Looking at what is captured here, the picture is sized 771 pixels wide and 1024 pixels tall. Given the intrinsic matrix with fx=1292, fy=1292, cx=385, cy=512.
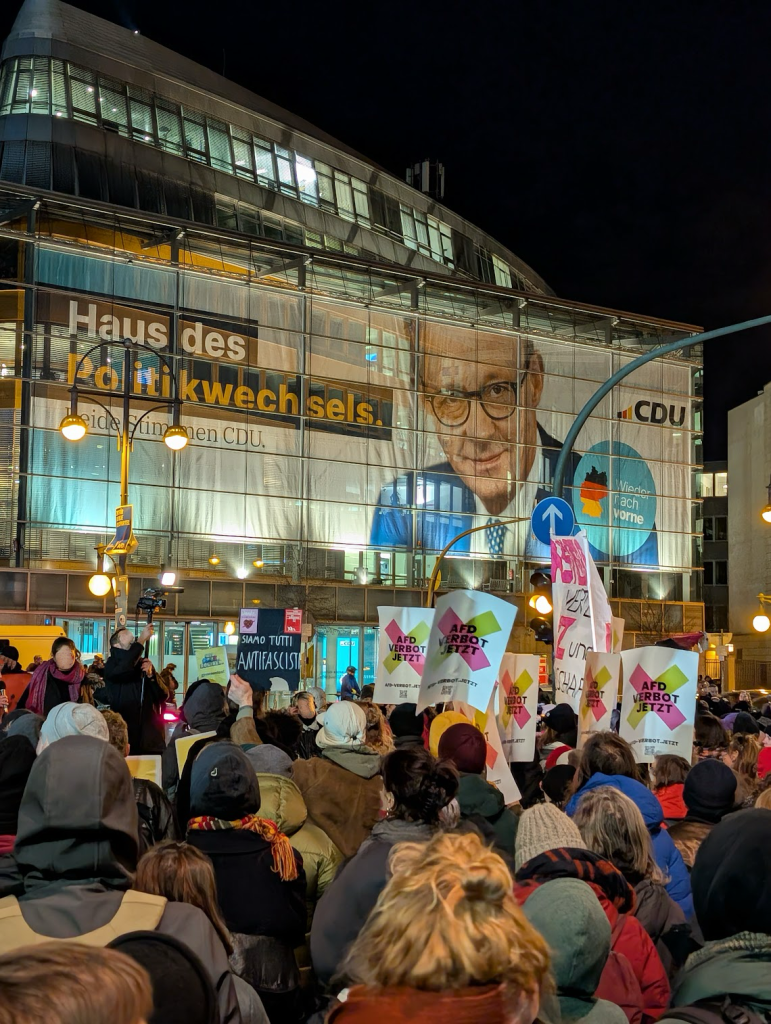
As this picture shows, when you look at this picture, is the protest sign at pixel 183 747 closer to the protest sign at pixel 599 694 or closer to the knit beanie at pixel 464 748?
the knit beanie at pixel 464 748

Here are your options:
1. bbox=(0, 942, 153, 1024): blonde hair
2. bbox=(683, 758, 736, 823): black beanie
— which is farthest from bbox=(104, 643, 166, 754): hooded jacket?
bbox=(0, 942, 153, 1024): blonde hair

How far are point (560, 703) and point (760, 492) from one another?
61.4m

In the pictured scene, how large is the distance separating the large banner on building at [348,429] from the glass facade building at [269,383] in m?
0.08

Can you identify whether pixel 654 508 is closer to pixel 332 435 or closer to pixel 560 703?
pixel 332 435

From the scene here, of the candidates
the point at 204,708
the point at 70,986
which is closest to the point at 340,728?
the point at 204,708

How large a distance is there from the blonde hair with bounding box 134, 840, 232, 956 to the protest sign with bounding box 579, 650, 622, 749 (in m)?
7.18

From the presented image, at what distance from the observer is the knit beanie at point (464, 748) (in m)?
6.71

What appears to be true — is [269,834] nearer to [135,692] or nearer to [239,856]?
[239,856]

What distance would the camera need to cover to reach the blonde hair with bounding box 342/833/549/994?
2420 millimetres

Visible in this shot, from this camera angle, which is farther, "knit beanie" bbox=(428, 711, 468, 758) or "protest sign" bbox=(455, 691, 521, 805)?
"protest sign" bbox=(455, 691, 521, 805)

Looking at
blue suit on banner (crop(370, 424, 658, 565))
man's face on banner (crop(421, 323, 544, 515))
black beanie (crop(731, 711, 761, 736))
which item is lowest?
black beanie (crop(731, 711, 761, 736))

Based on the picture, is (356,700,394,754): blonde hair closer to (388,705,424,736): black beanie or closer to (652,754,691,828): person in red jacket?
(388,705,424,736): black beanie

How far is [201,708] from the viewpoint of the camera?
29.9ft

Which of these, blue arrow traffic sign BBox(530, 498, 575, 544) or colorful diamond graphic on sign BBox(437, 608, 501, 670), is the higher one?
blue arrow traffic sign BBox(530, 498, 575, 544)
